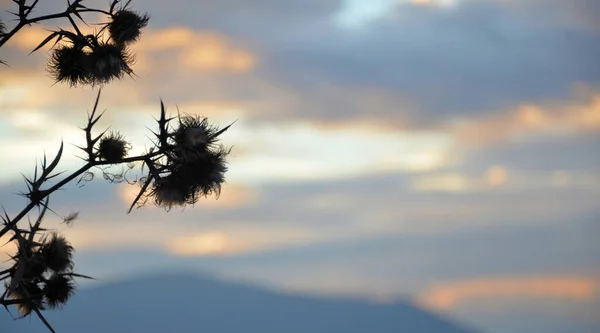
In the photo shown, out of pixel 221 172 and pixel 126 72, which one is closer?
pixel 221 172

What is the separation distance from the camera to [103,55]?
15844 millimetres

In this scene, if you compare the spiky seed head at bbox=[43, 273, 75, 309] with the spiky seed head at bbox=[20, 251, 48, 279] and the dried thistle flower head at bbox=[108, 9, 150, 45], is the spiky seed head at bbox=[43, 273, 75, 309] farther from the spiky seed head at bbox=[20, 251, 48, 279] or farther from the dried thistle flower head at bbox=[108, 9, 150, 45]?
the dried thistle flower head at bbox=[108, 9, 150, 45]

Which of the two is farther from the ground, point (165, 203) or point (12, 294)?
point (165, 203)

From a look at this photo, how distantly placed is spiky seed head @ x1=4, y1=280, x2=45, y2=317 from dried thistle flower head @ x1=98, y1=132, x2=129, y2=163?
6.11 ft

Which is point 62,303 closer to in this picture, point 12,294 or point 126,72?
point 12,294

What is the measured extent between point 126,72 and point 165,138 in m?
2.59

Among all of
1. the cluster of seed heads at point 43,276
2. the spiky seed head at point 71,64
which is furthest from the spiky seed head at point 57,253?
the spiky seed head at point 71,64

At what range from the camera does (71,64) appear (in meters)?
16.0

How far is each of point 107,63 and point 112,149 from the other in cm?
193

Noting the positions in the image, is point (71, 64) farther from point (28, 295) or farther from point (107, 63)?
point (28, 295)

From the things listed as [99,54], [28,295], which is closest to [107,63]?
[99,54]

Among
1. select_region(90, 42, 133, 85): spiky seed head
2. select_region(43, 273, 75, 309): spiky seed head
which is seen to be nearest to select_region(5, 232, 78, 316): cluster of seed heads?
select_region(43, 273, 75, 309): spiky seed head

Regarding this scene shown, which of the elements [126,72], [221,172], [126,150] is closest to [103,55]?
[126,72]

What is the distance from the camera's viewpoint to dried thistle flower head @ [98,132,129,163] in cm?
1436
